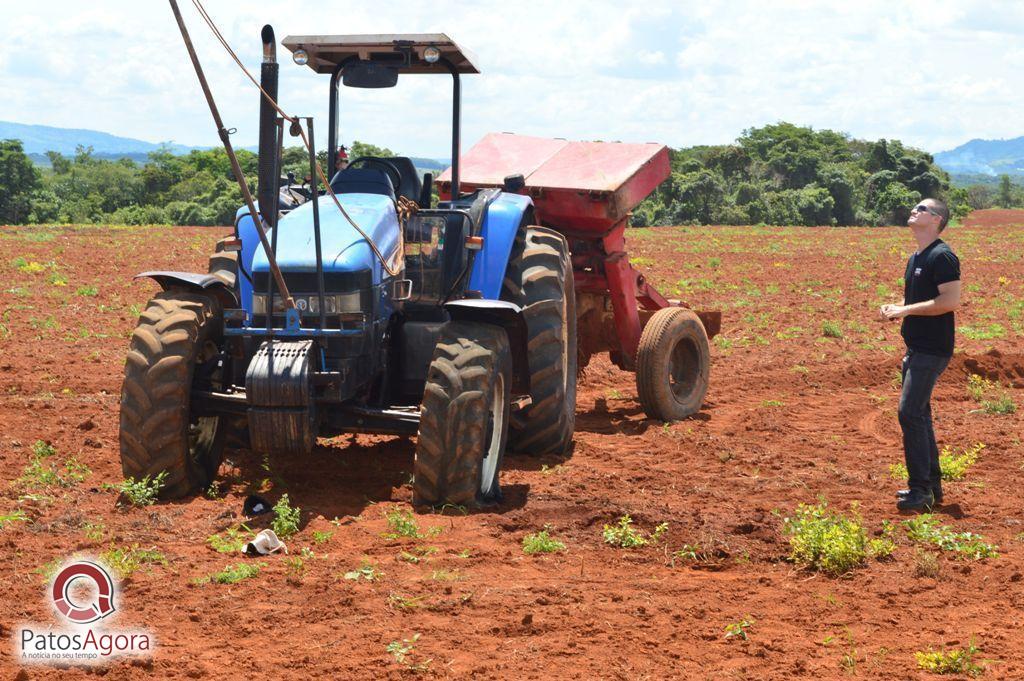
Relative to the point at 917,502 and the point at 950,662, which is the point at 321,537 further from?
the point at 917,502

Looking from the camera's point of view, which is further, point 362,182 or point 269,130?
point 362,182

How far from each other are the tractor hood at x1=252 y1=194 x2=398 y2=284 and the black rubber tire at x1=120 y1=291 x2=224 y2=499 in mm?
628

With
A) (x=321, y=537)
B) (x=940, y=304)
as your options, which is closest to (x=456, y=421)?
(x=321, y=537)

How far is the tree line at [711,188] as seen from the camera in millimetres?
53312

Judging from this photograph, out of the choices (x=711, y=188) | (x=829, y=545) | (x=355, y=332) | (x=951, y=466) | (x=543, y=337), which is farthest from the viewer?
(x=711, y=188)

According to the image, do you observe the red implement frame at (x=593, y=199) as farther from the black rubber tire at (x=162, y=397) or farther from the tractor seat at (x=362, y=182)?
the black rubber tire at (x=162, y=397)

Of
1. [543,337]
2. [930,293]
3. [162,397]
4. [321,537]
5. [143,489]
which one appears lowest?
[321,537]

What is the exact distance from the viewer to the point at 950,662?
194 inches

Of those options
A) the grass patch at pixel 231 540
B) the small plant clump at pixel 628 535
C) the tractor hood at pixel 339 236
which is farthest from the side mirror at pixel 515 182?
the grass patch at pixel 231 540

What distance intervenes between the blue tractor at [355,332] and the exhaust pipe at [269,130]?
0.04 feet

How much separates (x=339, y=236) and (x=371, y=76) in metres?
1.75

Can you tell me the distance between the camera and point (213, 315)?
7594mm

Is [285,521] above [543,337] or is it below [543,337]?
below

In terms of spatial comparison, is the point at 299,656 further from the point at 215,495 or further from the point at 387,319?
the point at 387,319
